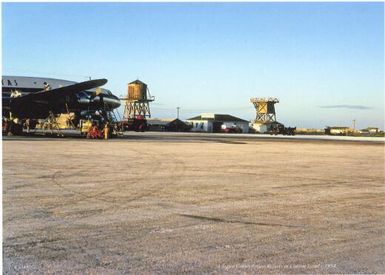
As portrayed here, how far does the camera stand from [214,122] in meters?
122

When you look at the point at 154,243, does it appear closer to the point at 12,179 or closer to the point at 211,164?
the point at 12,179

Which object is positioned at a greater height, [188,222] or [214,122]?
[214,122]

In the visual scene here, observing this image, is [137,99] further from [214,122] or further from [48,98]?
[48,98]

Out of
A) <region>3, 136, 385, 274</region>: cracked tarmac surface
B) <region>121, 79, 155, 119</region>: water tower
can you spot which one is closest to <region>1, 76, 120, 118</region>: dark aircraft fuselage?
<region>3, 136, 385, 274</region>: cracked tarmac surface

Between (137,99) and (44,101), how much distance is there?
231 ft

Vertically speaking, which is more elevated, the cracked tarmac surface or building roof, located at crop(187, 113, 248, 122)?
building roof, located at crop(187, 113, 248, 122)

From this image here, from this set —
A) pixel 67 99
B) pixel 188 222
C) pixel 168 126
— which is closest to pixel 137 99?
pixel 168 126

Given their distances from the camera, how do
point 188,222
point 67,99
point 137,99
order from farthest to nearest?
point 137,99 → point 67,99 → point 188,222

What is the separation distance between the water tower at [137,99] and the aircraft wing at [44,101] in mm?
68731

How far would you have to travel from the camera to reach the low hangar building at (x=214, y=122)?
394ft

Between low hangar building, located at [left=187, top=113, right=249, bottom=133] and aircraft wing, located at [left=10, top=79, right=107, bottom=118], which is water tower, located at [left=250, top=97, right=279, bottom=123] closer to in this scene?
low hangar building, located at [left=187, top=113, right=249, bottom=133]

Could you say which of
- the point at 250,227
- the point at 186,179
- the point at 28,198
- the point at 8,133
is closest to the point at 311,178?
the point at 186,179

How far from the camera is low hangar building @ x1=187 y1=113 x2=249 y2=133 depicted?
120 m

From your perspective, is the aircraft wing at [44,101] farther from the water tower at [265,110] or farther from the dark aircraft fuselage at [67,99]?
the water tower at [265,110]
